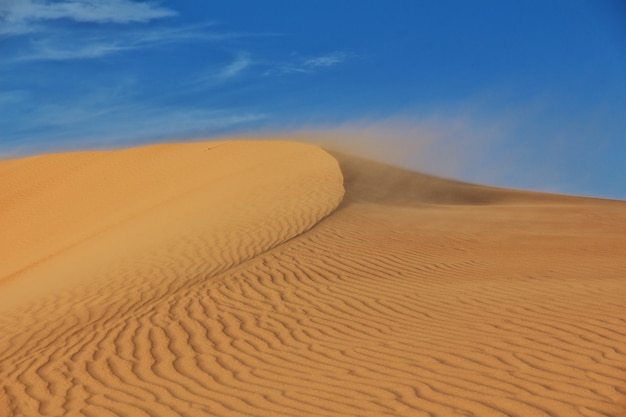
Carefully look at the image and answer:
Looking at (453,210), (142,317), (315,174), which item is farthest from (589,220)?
(142,317)

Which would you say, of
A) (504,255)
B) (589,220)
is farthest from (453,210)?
(504,255)

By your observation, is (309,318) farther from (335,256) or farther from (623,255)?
(623,255)

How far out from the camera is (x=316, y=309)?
8.55 meters

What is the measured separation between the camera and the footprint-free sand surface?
5457mm

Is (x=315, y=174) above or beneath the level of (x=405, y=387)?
above

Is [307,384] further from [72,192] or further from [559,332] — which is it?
[72,192]

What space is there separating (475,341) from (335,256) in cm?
555

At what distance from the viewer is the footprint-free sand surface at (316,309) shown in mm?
5457

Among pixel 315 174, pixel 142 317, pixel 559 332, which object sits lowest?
pixel 142 317

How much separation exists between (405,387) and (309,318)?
284cm

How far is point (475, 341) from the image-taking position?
21.4 feet

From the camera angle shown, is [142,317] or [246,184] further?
[246,184]

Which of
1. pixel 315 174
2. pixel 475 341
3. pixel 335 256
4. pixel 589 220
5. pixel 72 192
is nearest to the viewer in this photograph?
pixel 475 341

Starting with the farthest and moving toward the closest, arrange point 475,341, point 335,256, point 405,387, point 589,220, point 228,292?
1. point 589,220
2. point 335,256
3. point 228,292
4. point 475,341
5. point 405,387
